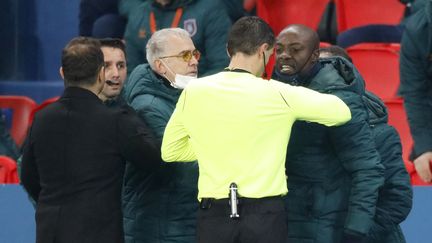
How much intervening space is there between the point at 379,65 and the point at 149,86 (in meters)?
3.83

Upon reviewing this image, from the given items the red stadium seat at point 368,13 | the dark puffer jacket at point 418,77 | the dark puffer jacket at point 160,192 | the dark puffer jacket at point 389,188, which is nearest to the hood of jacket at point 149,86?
the dark puffer jacket at point 160,192

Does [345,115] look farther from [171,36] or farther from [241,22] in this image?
[171,36]

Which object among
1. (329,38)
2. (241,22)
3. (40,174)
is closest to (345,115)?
(241,22)

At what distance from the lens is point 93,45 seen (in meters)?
5.28

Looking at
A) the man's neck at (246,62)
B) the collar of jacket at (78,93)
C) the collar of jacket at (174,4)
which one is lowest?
the collar of jacket at (174,4)

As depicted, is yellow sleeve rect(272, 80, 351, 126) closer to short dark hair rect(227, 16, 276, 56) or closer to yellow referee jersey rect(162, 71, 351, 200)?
yellow referee jersey rect(162, 71, 351, 200)

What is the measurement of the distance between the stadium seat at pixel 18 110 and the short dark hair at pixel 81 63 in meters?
4.55

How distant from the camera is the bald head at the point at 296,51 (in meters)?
5.47

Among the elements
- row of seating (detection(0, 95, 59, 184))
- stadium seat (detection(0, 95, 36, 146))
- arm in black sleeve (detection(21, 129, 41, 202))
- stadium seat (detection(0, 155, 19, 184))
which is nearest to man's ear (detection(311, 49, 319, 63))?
arm in black sleeve (detection(21, 129, 41, 202))

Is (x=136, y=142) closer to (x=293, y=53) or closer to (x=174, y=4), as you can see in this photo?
(x=293, y=53)

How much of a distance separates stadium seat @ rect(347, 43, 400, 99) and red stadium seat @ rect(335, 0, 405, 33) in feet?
1.31

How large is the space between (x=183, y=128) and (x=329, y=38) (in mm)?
4450

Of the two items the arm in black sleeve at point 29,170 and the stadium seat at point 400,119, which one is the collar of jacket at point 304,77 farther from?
the stadium seat at point 400,119

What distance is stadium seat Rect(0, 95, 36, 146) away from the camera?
384 inches
